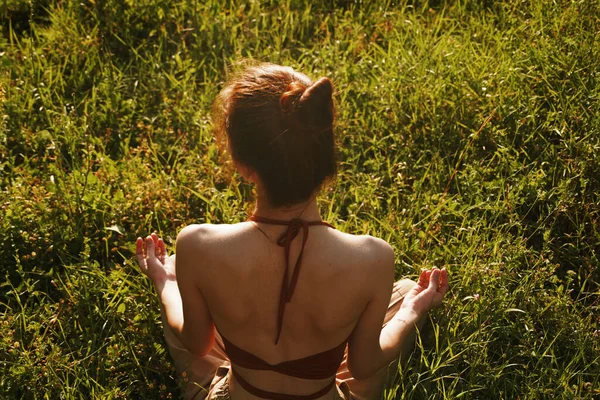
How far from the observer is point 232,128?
243 centimetres

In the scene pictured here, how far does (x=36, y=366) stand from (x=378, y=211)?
5.48ft

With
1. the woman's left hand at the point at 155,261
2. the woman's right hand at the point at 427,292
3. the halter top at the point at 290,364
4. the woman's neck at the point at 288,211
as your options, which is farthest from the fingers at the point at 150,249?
the woman's right hand at the point at 427,292

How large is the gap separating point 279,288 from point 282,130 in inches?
19.7

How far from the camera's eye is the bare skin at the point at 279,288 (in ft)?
8.08

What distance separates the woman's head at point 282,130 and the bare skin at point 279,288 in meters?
0.10

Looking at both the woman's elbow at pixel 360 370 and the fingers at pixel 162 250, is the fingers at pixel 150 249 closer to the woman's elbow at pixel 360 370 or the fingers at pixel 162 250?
the fingers at pixel 162 250

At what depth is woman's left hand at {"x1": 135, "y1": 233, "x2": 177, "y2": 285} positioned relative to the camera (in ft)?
10.4

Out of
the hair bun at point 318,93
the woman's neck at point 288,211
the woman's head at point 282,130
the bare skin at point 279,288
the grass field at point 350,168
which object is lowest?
the grass field at point 350,168

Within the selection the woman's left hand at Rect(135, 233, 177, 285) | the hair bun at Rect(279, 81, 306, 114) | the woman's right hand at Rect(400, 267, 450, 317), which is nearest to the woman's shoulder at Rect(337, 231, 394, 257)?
the hair bun at Rect(279, 81, 306, 114)

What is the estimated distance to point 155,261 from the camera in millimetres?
3211

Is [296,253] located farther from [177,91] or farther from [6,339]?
[177,91]

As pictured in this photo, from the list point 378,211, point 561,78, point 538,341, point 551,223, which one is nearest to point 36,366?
point 378,211

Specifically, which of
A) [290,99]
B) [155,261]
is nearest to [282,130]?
[290,99]

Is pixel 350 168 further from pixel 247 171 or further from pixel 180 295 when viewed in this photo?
pixel 247 171
